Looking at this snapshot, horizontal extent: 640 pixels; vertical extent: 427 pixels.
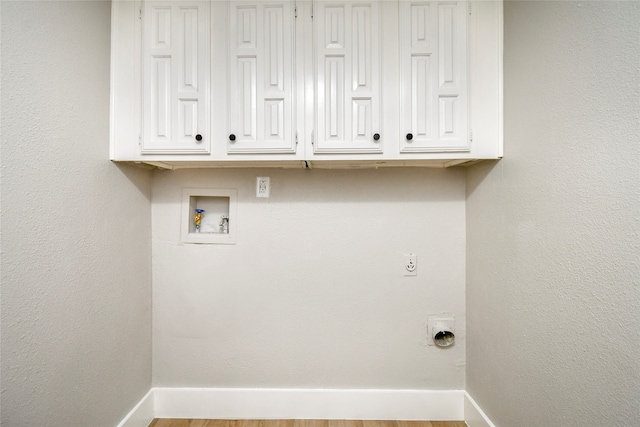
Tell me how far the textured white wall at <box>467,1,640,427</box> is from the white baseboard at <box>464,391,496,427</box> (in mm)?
46

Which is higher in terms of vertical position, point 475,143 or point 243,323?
point 475,143

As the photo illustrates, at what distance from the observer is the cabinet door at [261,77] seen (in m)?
1.33

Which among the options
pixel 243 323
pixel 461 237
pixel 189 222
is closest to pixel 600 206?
pixel 461 237

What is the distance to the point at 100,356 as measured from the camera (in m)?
1.28

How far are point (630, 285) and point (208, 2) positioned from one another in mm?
1926

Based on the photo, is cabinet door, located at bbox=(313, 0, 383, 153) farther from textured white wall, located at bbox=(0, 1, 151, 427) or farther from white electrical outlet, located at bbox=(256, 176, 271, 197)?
textured white wall, located at bbox=(0, 1, 151, 427)

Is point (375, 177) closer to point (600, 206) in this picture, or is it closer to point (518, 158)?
point (518, 158)

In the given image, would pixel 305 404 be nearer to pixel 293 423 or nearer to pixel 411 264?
pixel 293 423

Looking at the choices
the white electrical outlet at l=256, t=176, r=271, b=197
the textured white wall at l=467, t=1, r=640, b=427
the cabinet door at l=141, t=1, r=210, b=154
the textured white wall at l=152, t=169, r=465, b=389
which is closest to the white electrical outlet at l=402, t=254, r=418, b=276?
the textured white wall at l=152, t=169, r=465, b=389

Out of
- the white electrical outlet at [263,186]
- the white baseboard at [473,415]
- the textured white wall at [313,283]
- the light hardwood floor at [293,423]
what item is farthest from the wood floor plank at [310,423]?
the white electrical outlet at [263,186]

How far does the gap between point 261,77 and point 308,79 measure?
0.74ft

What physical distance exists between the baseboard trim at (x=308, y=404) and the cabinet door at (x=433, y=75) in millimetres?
1428

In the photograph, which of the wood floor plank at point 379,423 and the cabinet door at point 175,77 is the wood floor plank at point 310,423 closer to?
the wood floor plank at point 379,423

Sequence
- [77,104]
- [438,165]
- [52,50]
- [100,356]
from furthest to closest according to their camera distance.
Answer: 1. [438,165]
2. [100,356]
3. [77,104]
4. [52,50]
